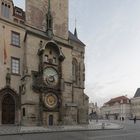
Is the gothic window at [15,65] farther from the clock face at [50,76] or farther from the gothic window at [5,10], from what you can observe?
the gothic window at [5,10]

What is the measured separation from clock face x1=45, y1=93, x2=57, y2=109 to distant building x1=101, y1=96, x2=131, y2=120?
327ft

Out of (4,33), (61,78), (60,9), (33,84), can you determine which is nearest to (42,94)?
(33,84)

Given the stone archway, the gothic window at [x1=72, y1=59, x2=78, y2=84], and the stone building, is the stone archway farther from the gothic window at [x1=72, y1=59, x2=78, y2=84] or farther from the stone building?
the gothic window at [x1=72, y1=59, x2=78, y2=84]

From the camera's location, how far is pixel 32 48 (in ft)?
111

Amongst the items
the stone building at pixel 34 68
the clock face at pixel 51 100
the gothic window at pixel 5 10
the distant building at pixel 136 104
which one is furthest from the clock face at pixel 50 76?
the distant building at pixel 136 104

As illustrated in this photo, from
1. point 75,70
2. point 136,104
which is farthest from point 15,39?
point 136,104

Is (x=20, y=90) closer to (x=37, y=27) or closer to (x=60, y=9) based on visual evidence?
(x=37, y=27)

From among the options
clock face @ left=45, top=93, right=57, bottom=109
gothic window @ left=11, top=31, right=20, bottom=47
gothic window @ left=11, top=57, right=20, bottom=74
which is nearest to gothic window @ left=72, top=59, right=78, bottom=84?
clock face @ left=45, top=93, right=57, bottom=109

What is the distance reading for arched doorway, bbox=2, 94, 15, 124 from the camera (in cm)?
3148

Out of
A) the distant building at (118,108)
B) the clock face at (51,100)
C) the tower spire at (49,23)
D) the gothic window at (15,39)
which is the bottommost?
the distant building at (118,108)

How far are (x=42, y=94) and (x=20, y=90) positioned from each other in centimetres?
265

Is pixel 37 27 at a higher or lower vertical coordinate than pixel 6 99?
higher

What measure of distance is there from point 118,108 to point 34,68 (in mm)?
114691

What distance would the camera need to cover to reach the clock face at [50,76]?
3397 cm
